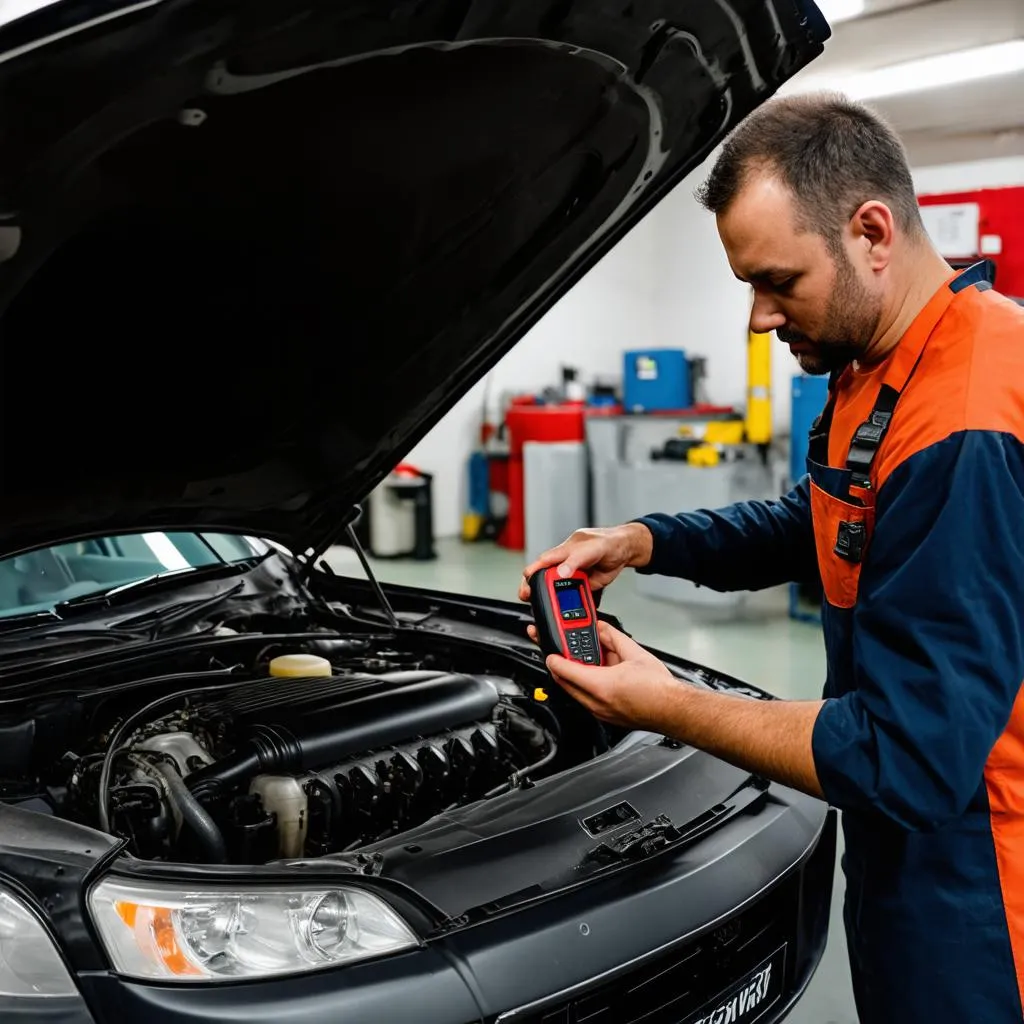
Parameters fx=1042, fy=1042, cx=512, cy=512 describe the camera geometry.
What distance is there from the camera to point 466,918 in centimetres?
126

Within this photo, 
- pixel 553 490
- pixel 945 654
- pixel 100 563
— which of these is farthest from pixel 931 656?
pixel 553 490

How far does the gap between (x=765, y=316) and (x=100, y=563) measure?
160cm

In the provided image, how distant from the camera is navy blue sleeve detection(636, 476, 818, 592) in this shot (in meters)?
1.69

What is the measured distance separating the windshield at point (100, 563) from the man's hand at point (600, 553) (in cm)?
92

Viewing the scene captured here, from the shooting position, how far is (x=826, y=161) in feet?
3.73

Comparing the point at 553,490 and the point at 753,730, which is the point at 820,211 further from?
the point at 553,490

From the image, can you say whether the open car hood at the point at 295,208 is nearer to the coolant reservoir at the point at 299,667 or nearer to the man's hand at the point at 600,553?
the coolant reservoir at the point at 299,667

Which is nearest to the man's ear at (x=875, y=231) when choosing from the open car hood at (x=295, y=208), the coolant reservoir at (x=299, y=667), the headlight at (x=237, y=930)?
the open car hood at (x=295, y=208)

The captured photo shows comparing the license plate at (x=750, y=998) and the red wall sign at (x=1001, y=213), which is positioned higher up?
the red wall sign at (x=1001, y=213)

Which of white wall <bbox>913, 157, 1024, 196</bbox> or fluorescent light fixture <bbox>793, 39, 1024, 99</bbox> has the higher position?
fluorescent light fixture <bbox>793, 39, 1024, 99</bbox>

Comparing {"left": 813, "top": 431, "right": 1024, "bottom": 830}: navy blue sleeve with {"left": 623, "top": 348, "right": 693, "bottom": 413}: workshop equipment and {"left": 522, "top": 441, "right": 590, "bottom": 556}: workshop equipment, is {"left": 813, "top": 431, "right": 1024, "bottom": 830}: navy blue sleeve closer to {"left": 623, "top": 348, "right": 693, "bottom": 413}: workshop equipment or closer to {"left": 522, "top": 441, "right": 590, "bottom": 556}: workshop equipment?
{"left": 522, "top": 441, "right": 590, "bottom": 556}: workshop equipment

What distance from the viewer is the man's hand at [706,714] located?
1.10 meters

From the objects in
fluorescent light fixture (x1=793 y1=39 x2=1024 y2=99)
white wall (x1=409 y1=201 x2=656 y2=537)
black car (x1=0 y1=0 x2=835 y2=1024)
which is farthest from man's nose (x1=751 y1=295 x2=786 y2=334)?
white wall (x1=409 y1=201 x2=656 y2=537)

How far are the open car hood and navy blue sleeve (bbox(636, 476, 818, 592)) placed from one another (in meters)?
0.47
